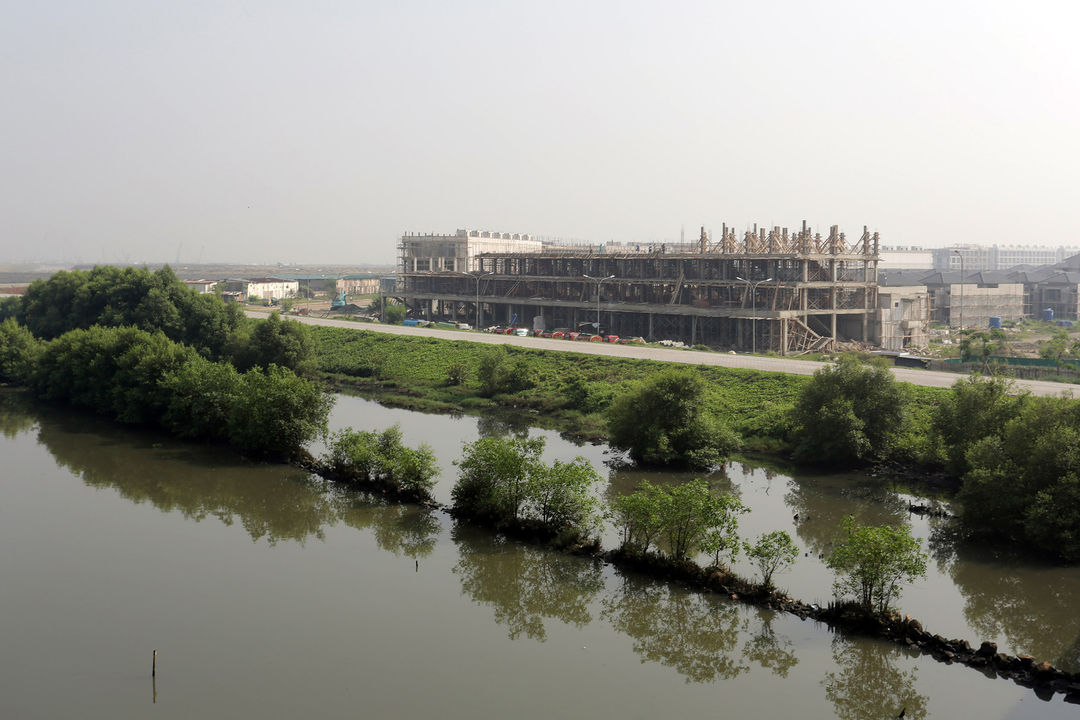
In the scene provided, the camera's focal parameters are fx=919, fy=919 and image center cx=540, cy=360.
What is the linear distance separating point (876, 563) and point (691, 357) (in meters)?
21.8

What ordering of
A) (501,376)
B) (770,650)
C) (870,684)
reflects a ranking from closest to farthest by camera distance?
(870,684)
(770,650)
(501,376)

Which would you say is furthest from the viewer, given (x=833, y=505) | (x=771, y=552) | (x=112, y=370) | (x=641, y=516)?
(x=112, y=370)

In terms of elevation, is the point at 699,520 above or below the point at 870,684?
above

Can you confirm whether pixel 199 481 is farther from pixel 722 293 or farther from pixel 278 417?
pixel 722 293

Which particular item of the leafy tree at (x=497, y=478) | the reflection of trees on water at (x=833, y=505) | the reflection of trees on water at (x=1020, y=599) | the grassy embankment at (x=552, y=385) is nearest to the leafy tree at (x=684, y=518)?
the leafy tree at (x=497, y=478)

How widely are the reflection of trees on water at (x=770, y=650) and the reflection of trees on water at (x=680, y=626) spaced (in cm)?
22

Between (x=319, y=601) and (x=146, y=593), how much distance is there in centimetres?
282

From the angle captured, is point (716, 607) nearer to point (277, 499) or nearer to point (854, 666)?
point (854, 666)

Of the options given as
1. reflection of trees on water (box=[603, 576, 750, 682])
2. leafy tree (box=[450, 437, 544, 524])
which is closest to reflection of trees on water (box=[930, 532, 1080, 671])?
reflection of trees on water (box=[603, 576, 750, 682])

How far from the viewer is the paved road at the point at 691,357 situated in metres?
27.1

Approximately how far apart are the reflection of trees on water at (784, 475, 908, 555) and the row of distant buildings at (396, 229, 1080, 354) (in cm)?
1985

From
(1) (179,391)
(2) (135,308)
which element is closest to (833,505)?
(1) (179,391)

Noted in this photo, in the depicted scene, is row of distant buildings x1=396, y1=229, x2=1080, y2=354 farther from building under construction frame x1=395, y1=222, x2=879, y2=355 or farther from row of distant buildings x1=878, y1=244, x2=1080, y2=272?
row of distant buildings x1=878, y1=244, x2=1080, y2=272

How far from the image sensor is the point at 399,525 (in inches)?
704
